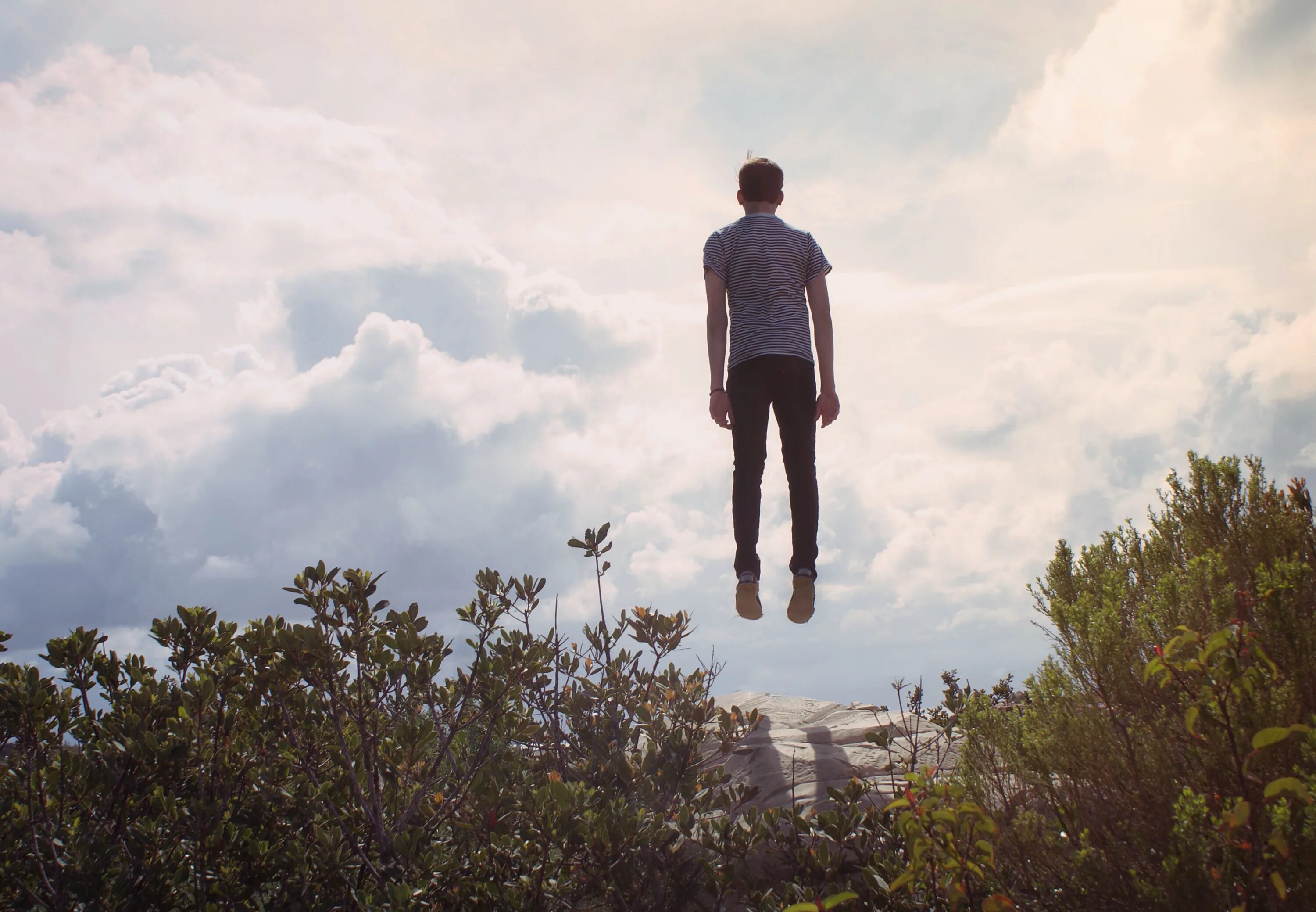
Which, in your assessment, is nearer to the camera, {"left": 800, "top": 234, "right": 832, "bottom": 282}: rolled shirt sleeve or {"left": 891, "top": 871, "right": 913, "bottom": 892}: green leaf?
{"left": 891, "top": 871, "right": 913, "bottom": 892}: green leaf

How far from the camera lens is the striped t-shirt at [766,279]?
240 inches

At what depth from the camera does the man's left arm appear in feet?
20.4

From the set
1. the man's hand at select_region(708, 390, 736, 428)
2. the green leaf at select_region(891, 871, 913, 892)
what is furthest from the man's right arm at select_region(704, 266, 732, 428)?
the green leaf at select_region(891, 871, 913, 892)

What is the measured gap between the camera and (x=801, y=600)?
5.89 m

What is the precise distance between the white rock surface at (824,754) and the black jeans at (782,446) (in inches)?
45.9

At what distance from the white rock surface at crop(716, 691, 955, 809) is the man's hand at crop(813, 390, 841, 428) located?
2.18 meters

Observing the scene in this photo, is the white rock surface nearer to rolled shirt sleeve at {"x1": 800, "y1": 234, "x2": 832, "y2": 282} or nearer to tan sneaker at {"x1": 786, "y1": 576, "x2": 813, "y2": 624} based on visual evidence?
tan sneaker at {"x1": 786, "y1": 576, "x2": 813, "y2": 624}

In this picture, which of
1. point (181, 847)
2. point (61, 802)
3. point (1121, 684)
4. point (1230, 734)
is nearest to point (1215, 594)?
point (1121, 684)

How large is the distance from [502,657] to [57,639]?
6.59 ft

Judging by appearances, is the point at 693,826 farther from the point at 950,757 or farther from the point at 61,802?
the point at 61,802

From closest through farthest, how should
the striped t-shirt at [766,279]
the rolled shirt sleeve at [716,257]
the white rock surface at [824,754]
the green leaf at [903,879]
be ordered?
the green leaf at [903,879]
the white rock surface at [824,754]
the striped t-shirt at [766,279]
the rolled shirt sleeve at [716,257]

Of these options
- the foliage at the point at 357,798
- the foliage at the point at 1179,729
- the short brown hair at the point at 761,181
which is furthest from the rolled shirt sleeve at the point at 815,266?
the foliage at the point at 357,798

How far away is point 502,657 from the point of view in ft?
12.5

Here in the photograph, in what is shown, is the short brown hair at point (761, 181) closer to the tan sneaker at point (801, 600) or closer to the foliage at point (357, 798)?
the tan sneaker at point (801, 600)
